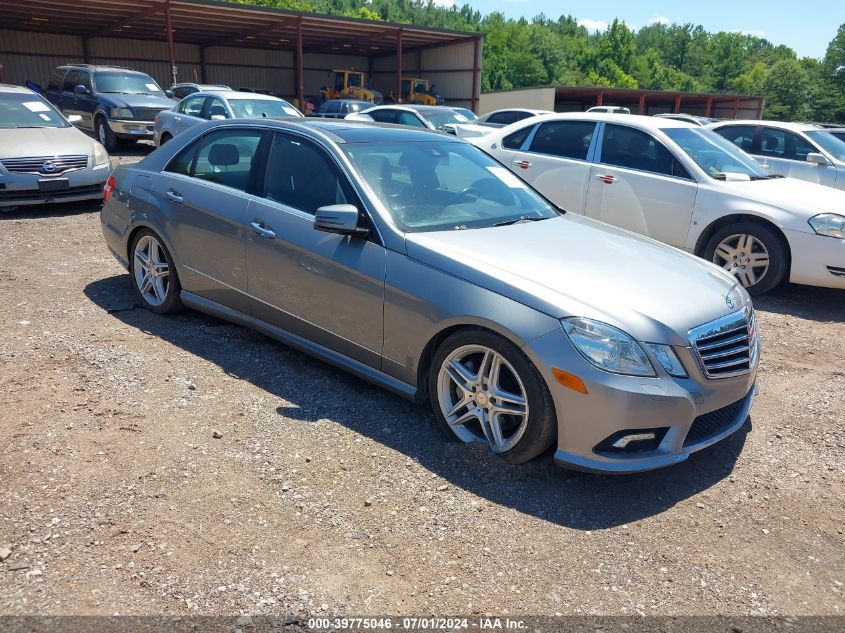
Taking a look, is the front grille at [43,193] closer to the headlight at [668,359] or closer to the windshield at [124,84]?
the windshield at [124,84]

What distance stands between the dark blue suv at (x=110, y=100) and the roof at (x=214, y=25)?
32.5ft

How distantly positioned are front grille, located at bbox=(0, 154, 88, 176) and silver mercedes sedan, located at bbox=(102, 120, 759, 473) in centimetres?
453

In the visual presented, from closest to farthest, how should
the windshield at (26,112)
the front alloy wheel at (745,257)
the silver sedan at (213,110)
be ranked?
the front alloy wheel at (745,257) < the windshield at (26,112) < the silver sedan at (213,110)

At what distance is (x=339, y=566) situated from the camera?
274 cm

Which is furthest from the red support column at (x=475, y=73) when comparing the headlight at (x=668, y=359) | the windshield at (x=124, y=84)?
the headlight at (x=668, y=359)

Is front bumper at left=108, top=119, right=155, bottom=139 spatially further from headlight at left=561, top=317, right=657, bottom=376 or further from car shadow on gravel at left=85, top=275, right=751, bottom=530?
headlight at left=561, top=317, right=657, bottom=376

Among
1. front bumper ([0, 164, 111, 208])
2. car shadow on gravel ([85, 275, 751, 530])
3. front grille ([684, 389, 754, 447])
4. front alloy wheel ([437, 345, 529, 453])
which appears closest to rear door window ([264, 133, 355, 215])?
car shadow on gravel ([85, 275, 751, 530])

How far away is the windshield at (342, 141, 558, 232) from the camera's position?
13.2ft

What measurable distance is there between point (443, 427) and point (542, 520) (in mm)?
786

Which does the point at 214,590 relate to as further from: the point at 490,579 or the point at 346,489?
the point at 490,579

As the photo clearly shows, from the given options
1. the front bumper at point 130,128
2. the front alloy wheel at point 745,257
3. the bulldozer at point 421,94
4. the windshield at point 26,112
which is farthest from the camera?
the bulldozer at point 421,94

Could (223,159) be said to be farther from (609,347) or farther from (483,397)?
(609,347)

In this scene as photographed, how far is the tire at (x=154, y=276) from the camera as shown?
5.21 m

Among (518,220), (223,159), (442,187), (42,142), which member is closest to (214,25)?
(42,142)
